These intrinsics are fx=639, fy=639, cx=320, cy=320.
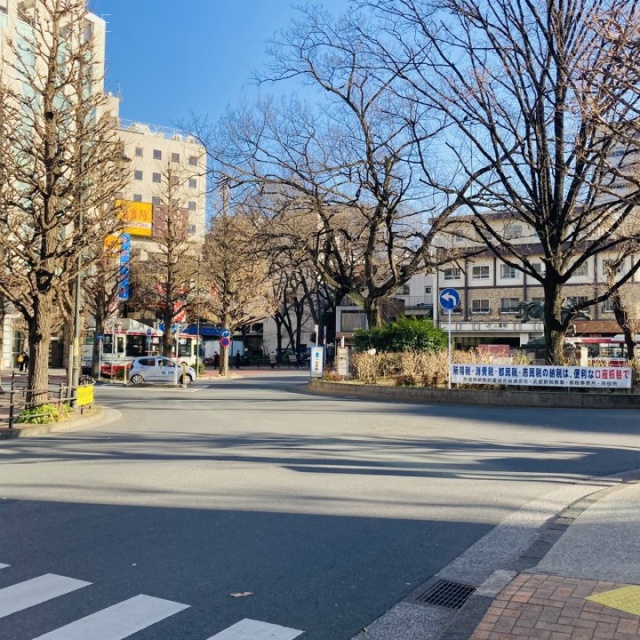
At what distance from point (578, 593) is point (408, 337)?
69.0 feet

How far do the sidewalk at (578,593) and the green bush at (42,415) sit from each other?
12.8 meters

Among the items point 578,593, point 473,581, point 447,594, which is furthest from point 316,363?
point 578,593

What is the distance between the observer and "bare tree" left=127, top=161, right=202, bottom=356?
3969 centimetres

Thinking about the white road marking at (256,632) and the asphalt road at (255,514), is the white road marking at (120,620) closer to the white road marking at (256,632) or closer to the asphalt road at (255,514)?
the asphalt road at (255,514)

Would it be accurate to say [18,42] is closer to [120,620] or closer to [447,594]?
[120,620]

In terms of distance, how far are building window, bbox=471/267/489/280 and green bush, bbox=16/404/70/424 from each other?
57710 millimetres

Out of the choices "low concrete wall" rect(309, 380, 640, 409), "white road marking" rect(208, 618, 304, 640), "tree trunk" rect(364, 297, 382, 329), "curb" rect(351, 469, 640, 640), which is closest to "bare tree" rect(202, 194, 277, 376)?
"tree trunk" rect(364, 297, 382, 329)

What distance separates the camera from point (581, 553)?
549 centimetres

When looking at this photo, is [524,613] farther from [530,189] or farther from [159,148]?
[159,148]

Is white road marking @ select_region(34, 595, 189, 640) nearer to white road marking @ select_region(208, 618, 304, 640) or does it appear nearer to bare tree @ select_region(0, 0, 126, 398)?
white road marking @ select_region(208, 618, 304, 640)

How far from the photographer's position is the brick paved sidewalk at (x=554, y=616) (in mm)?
3721

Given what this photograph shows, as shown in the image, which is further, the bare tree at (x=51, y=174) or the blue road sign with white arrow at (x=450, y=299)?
the blue road sign with white arrow at (x=450, y=299)

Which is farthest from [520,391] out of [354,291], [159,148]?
[159,148]

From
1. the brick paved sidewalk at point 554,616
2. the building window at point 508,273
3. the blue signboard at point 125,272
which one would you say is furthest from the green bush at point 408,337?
the building window at point 508,273
